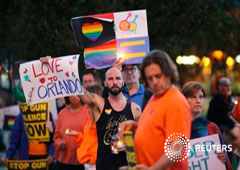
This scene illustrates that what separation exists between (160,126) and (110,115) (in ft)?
7.75

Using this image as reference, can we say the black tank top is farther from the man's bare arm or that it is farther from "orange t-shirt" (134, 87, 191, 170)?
"orange t-shirt" (134, 87, 191, 170)

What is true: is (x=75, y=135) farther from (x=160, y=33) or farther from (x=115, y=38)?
(x=160, y=33)

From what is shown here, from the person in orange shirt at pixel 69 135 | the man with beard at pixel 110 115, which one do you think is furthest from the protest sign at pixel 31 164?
the man with beard at pixel 110 115

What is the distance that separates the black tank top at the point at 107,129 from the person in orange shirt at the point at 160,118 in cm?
201

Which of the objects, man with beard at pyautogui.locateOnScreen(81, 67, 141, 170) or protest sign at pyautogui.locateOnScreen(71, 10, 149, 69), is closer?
man with beard at pyautogui.locateOnScreen(81, 67, 141, 170)

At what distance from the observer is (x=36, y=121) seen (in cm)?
1112

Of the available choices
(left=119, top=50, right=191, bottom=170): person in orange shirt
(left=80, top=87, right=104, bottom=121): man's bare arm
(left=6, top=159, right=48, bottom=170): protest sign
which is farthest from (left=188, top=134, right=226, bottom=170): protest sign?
(left=6, top=159, right=48, bottom=170): protest sign

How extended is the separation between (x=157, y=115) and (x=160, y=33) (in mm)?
7085

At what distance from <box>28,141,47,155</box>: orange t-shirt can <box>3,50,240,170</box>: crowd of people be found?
15 millimetres

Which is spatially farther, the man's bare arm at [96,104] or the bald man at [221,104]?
the bald man at [221,104]

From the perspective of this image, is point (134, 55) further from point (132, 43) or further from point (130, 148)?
point (130, 148)

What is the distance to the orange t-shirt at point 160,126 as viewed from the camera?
5.72m

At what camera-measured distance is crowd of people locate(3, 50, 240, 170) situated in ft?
19.1

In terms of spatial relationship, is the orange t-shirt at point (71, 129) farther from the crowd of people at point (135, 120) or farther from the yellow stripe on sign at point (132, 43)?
the yellow stripe on sign at point (132, 43)
